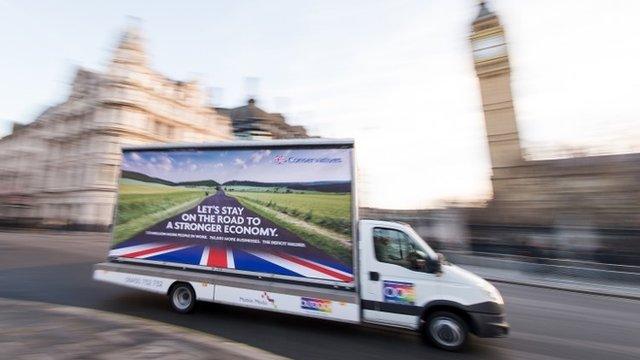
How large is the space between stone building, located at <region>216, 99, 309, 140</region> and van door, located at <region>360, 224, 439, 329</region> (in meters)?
62.9

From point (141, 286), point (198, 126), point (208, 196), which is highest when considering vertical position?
point (198, 126)

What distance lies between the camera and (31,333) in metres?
6.33

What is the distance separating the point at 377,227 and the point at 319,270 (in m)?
1.41

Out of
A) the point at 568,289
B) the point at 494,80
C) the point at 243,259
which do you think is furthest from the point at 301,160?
the point at 494,80

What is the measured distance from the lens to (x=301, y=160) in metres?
7.93

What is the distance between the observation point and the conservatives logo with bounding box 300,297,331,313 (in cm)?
737

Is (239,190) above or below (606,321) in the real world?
above

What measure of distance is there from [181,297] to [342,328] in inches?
142

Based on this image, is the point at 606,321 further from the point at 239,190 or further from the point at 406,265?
the point at 239,190

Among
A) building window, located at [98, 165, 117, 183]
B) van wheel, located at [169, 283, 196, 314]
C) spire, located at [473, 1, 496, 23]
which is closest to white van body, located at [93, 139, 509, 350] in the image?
van wheel, located at [169, 283, 196, 314]

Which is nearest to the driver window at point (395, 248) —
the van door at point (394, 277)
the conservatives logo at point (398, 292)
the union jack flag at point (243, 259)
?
the van door at point (394, 277)

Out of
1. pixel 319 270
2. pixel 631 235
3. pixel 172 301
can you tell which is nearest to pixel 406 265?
pixel 319 270

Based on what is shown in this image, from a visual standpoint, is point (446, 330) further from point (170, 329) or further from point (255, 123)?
point (255, 123)

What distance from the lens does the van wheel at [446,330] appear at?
7047 mm
